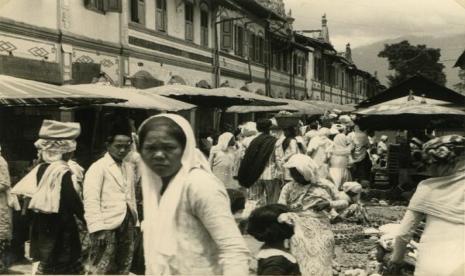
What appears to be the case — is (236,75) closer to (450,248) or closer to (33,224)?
(33,224)

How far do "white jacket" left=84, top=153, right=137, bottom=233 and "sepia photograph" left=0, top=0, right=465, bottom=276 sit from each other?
10mm

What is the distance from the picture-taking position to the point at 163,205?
2.49m

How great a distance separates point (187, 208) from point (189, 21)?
1461 centimetres

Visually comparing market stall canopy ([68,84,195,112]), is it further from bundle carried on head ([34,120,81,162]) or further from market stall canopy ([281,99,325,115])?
market stall canopy ([281,99,325,115])

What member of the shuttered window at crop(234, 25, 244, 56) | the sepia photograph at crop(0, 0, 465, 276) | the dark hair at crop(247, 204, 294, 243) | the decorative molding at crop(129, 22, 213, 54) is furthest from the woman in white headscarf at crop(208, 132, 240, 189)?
the shuttered window at crop(234, 25, 244, 56)

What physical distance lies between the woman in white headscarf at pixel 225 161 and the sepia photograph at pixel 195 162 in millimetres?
22

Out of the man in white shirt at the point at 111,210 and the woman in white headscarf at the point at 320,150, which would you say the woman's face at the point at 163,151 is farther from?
the woman in white headscarf at the point at 320,150

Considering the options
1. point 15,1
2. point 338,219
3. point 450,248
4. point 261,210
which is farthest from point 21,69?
point 450,248

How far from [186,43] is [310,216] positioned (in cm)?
1247

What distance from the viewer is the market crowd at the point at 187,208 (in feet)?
8.03

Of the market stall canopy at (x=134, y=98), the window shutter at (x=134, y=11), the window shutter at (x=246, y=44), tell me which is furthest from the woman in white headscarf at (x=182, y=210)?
the window shutter at (x=246, y=44)

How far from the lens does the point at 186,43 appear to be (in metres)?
16.3

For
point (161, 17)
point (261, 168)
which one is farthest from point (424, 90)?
point (161, 17)

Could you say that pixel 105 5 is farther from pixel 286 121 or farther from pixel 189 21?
pixel 286 121
